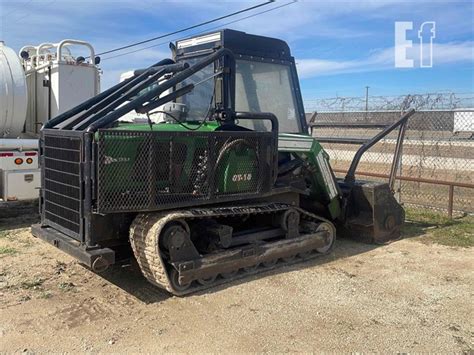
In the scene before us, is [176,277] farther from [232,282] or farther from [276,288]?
[276,288]

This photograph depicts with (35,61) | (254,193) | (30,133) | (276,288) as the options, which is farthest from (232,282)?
(35,61)

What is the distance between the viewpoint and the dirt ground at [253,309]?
367 cm

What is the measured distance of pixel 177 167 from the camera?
4594mm

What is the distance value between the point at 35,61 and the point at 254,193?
5491 mm

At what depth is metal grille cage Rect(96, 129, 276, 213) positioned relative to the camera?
4.20m

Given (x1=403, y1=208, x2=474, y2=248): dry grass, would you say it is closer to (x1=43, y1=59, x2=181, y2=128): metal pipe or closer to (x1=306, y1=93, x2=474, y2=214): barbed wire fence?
(x1=306, y1=93, x2=474, y2=214): barbed wire fence

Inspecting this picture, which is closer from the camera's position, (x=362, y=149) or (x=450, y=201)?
(x=362, y=149)

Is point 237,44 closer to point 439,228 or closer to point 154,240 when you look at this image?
point 154,240

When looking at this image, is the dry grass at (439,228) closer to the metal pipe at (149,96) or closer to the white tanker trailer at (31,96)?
the metal pipe at (149,96)

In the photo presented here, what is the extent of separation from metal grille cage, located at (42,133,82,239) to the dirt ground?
Result: 65cm

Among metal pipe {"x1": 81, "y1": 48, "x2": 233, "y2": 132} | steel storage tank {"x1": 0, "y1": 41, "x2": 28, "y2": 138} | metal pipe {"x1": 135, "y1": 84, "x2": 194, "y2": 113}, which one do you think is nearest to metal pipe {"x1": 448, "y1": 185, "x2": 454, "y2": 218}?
metal pipe {"x1": 81, "y1": 48, "x2": 233, "y2": 132}

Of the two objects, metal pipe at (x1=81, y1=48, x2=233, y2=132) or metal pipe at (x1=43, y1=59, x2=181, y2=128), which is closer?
metal pipe at (x1=81, y1=48, x2=233, y2=132)

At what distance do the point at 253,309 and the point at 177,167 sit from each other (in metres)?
1.44

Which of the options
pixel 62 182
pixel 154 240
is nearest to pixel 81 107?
pixel 62 182
